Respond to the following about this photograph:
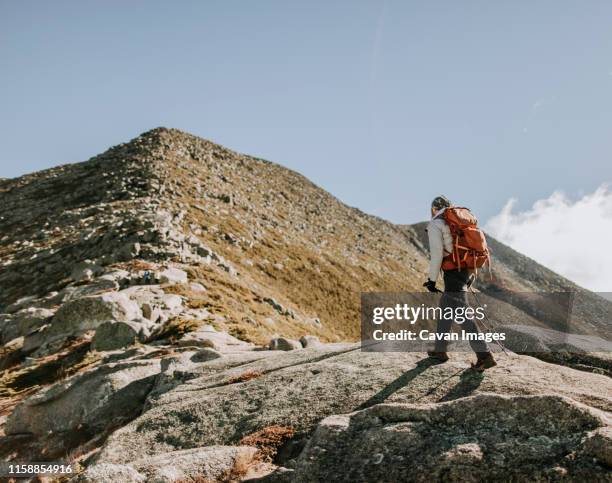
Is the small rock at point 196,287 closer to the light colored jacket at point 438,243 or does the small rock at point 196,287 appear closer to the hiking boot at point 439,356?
the hiking boot at point 439,356

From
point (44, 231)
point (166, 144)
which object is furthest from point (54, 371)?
point (166, 144)

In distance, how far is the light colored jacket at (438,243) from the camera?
8844mm

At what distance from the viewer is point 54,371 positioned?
1761 centimetres

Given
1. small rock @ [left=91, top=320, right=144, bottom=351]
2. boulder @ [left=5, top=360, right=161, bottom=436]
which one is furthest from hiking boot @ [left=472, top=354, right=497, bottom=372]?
small rock @ [left=91, top=320, right=144, bottom=351]

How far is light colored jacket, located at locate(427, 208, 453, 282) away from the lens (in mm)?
8844

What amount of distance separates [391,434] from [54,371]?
623 inches

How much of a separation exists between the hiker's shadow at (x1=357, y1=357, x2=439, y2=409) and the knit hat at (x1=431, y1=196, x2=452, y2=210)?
3041mm

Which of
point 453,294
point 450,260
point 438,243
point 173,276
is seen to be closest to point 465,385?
point 453,294

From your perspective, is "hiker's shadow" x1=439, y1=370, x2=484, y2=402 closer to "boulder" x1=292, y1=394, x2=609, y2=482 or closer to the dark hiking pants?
the dark hiking pants

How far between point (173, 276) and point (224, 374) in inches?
572

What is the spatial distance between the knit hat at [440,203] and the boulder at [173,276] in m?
18.1

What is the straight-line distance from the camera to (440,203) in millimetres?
9398

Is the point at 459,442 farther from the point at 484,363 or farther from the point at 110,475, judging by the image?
the point at 110,475

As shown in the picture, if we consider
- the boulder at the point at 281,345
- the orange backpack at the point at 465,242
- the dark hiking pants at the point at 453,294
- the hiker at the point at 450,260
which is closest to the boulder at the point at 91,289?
the boulder at the point at 281,345
